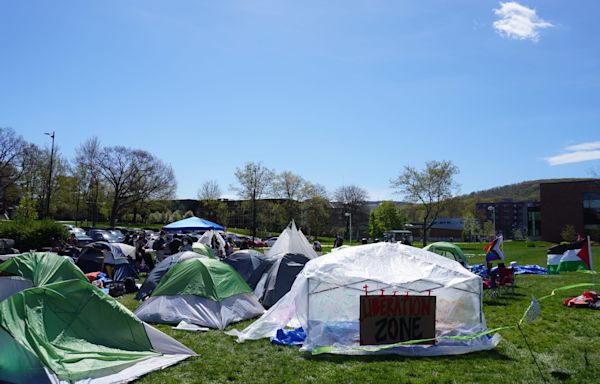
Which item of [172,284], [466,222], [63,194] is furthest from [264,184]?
[172,284]

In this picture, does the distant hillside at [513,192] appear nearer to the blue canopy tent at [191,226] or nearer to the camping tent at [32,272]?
the blue canopy tent at [191,226]

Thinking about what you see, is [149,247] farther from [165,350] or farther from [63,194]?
[63,194]

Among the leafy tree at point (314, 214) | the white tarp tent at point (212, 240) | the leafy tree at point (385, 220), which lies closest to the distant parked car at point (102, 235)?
the white tarp tent at point (212, 240)

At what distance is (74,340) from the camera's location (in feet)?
23.1

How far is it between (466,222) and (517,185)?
357ft

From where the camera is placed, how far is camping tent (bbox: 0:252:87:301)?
10.7m

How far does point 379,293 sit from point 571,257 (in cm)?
620

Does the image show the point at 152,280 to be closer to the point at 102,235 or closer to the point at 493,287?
the point at 493,287

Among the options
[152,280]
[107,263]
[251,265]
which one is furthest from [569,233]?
[152,280]

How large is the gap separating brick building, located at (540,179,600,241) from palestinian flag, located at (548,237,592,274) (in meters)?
53.1

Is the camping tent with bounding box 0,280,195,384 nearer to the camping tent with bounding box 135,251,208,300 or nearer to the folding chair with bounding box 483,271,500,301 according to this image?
the camping tent with bounding box 135,251,208,300

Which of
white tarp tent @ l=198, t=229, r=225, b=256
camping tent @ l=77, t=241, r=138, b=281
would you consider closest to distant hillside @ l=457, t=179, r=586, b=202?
white tarp tent @ l=198, t=229, r=225, b=256

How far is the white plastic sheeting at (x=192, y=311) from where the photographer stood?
414 inches

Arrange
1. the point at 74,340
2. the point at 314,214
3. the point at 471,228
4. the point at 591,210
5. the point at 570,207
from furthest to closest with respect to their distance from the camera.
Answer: the point at 471,228
the point at 314,214
the point at 570,207
the point at 591,210
the point at 74,340
